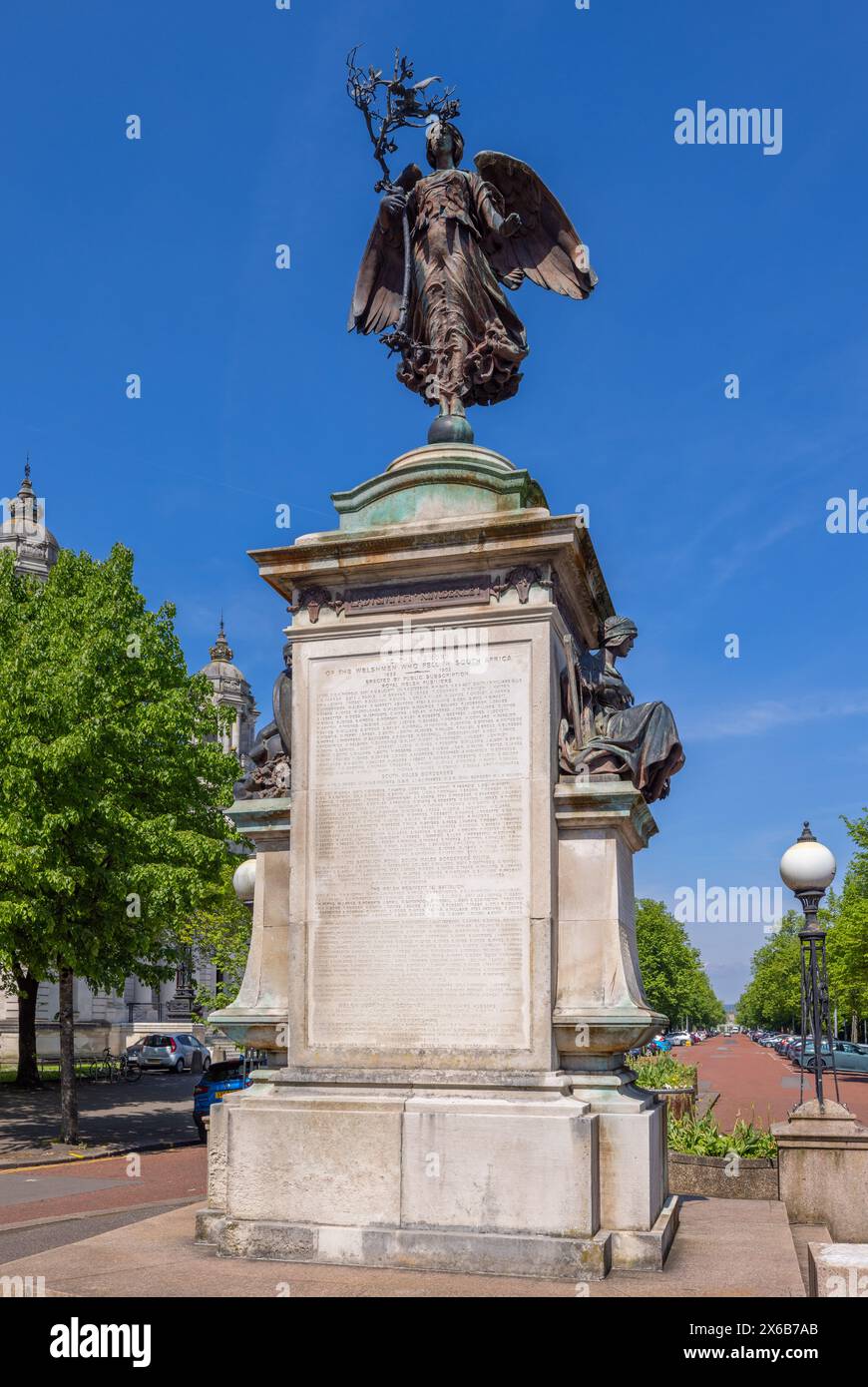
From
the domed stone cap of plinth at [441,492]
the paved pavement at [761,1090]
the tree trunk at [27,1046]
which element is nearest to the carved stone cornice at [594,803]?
the domed stone cap of plinth at [441,492]

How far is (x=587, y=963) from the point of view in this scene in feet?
27.2

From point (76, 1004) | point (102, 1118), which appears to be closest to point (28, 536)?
point (76, 1004)

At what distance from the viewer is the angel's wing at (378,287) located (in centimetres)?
1141

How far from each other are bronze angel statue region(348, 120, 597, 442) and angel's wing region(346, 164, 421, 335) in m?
0.07

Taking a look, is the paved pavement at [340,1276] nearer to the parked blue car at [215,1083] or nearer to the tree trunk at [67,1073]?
the tree trunk at [67,1073]

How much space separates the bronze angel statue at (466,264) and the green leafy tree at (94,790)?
1313 centimetres

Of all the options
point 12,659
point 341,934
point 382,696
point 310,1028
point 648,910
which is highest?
point 12,659

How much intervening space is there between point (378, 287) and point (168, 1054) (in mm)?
42026

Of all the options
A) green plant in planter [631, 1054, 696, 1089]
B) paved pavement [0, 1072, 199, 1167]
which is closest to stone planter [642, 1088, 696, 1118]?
green plant in planter [631, 1054, 696, 1089]

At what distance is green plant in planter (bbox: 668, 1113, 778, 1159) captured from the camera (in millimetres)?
12859

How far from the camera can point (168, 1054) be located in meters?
48.4
